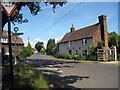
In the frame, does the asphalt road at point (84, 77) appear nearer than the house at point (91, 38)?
Yes

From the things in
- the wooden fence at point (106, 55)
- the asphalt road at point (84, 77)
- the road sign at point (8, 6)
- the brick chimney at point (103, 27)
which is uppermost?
the brick chimney at point (103, 27)

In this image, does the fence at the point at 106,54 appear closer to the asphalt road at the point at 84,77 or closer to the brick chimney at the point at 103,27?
the brick chimney at the point at 103,27

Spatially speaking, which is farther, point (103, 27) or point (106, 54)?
point (103, 27)

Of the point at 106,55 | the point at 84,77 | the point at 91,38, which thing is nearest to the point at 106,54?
the point at 106,55

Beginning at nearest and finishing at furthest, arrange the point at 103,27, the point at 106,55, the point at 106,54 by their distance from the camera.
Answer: the point at 106,55 < the point at 106,54 < the point at 103,27

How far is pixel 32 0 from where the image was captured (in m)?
9.45

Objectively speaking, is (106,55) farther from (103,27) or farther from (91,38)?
(103,27)

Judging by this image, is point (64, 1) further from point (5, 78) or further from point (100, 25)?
point (100, 25)

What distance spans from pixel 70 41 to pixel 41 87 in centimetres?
2764

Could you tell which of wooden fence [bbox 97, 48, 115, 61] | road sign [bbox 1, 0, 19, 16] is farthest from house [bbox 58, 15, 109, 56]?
road sign [bbox 1, 0, 19, 16]

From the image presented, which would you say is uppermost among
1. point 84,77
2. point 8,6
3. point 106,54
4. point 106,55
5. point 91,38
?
point 91,38

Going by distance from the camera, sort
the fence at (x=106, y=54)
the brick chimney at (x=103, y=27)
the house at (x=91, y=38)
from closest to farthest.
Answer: the fence at (x=106, y=54) → the brick chimney at (x=103, y=27) → the house at (x=91, y=38)

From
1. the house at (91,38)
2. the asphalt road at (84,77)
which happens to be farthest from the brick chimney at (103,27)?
the asphalt road at (84,77)

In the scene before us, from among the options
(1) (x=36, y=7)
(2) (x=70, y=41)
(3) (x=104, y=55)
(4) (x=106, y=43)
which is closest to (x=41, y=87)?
(1) (x=36, y=7)
